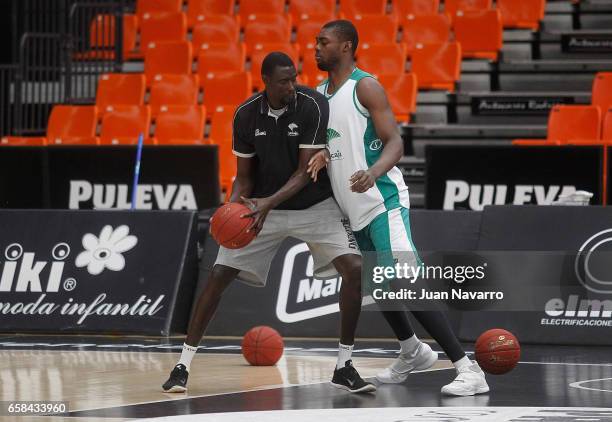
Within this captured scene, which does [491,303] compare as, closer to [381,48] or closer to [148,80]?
[381,48]

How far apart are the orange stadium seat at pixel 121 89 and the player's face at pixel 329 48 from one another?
1041 cm

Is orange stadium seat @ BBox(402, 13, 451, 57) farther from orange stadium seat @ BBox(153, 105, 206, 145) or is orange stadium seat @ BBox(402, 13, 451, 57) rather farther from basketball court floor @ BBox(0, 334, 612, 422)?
basketball court floor @ BBox(0, 334, 612, 422)

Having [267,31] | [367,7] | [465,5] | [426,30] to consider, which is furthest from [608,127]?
[267,31]

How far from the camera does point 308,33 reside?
18094 millimetres

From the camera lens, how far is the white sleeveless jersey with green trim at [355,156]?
7.48 metres

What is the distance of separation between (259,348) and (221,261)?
4.94ft

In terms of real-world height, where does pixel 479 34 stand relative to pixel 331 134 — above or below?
above

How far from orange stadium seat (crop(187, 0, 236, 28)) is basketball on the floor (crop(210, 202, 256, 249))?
1265cm

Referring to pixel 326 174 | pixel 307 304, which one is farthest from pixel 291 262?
pixel 326 174

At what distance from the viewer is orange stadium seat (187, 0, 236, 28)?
19641 mm

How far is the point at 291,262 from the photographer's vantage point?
35.8ft

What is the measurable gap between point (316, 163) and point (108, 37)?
12.5 m

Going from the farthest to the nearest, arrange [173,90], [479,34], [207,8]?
[207,8], [173,90], [479,34]

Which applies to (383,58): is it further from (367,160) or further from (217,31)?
(367,160)
